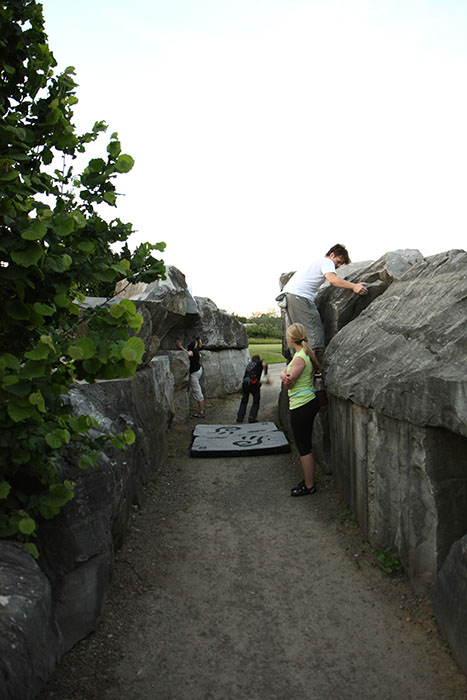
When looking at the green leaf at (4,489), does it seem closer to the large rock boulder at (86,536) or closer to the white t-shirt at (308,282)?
the large rock boulder at (86,536)

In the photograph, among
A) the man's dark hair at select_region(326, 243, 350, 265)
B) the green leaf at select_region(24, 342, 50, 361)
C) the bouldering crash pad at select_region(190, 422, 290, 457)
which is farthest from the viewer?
the bouldering crash pad at select_region(190, 422, 290, 457)

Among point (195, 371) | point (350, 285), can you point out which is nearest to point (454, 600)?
point (350, 285)

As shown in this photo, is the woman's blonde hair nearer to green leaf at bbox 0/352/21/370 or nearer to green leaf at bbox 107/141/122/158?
green leaf at bbox 107/141/122/158

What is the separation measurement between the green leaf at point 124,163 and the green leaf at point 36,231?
66 centimetres

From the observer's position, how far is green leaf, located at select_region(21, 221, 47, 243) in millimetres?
2447

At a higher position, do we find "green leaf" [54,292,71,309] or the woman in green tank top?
"green leaf" [54,292,71,309]

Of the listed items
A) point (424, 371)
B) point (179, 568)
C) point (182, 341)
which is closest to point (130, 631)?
point (179, 568)

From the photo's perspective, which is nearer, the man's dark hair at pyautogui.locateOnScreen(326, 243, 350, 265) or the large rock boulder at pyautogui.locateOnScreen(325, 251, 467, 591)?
the large rock boulder at pyautogui.locateOnScreen(325, 251, 467, 591)

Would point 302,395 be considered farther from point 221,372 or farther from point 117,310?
point 221,372

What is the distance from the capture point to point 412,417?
3635mm

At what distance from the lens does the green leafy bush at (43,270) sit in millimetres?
2559

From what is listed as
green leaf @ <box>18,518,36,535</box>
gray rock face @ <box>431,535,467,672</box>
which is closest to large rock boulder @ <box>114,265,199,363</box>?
green leaf @ <box>18,518,36,535</box>

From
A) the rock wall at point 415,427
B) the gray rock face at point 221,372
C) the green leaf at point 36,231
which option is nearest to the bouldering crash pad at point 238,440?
the rock wall at point 415,427

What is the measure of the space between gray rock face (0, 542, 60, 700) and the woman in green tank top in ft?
11.2
